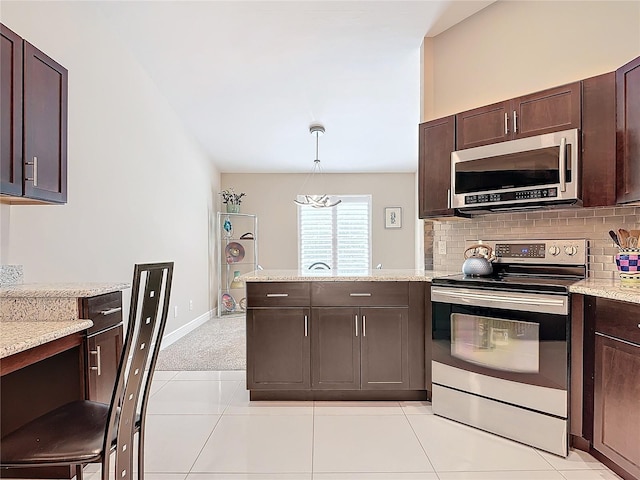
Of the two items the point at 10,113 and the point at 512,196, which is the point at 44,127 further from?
the point at 512,196

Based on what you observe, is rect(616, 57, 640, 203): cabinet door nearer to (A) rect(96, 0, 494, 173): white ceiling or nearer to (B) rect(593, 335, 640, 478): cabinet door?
(B) rect(593, 335, 640, 478): cabinet door

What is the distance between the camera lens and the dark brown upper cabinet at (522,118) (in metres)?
2.52

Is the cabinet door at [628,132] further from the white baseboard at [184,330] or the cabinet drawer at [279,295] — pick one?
the white baseboard at [184,330]

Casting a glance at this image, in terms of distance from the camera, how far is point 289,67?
13.6 feet

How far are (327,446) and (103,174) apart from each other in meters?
2.59

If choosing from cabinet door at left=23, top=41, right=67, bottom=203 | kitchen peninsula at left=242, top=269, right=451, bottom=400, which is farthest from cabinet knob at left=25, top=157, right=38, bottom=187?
kitchen peninsula at left=242, top=269, right=451, bottom=400

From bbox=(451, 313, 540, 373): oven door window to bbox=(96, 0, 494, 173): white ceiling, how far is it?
7.70 feet

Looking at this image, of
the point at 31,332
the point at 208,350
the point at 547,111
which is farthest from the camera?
the point at 208,350

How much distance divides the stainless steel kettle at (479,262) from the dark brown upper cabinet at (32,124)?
252 centimetres

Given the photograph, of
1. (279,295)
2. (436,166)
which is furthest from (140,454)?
(436,166)

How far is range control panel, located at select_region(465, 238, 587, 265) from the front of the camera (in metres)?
2.73

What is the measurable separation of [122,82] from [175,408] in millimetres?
2712

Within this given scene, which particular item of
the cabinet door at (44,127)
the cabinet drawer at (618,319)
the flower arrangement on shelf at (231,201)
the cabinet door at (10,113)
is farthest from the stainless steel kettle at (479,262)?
the flower arrangement on shelf at (231,201)

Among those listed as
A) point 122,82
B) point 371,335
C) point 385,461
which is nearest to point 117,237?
point 122,82
